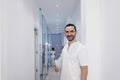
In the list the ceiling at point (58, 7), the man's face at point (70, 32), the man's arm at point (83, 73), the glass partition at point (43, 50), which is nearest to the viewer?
the man's arm at point (83, 73)

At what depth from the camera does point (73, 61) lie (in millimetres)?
2348

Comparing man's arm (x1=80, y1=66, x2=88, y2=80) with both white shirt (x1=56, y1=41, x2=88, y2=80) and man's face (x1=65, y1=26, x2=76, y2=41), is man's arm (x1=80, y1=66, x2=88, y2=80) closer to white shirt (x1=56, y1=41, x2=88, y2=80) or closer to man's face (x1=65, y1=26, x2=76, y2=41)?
white shirt (x1=56, y1=41, x2=88, y2=80)

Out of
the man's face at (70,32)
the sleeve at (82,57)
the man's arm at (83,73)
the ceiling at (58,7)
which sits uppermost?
the ceiling at (58,7)
